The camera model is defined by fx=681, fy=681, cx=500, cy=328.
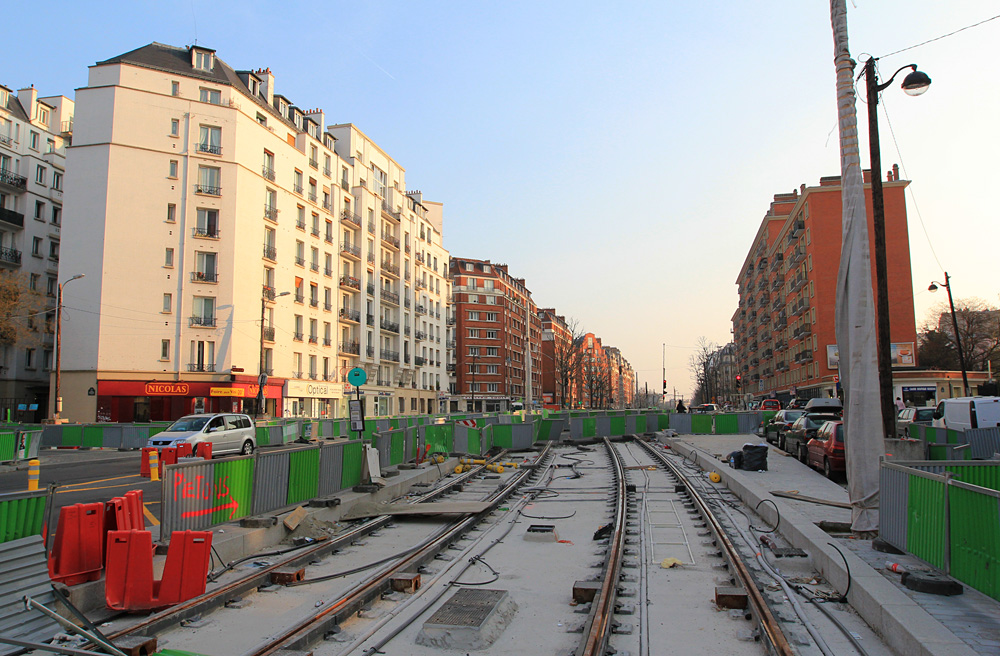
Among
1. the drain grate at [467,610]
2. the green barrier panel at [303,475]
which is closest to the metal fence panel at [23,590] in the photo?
the drain grate at [467,610]

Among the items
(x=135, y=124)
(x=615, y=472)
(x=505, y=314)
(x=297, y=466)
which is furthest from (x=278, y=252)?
(x=505, y=314)

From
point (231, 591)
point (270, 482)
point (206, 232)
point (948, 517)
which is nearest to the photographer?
Answer: point (948, 517)

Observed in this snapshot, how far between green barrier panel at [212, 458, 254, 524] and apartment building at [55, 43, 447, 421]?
1207 inches

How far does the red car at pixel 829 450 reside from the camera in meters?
16.4

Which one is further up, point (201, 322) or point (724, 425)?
point (201, 322)

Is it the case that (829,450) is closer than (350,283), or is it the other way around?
(829,450)

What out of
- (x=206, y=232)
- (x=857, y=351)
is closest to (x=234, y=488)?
(x=857, y=351)

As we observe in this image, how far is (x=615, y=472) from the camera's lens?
19.6m

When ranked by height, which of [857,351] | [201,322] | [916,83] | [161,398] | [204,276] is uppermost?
[204,276]

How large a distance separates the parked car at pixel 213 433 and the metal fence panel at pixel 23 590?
15.9m

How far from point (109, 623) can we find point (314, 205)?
160 feet

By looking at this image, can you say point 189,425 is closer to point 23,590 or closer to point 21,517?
point 21,517

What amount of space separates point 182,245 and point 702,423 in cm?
3345

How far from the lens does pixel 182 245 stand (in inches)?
1684
